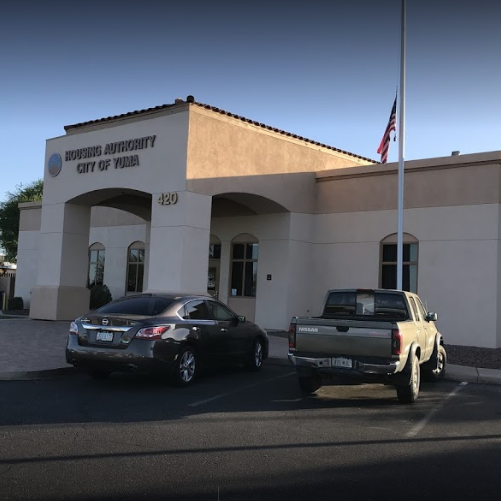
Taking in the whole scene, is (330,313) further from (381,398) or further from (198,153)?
A: (198,153)

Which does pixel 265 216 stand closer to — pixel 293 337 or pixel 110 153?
pixel 110 153

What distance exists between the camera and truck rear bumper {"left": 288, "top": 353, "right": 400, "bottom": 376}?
8.76 meters

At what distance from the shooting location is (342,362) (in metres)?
9.06

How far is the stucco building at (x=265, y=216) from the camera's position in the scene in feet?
55.9

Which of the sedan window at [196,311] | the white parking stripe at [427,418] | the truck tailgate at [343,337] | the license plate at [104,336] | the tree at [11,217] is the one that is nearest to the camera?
the white parking stripe at [427,418]

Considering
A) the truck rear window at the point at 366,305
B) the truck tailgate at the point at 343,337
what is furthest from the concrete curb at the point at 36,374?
the truck rear window at the point at 366,305

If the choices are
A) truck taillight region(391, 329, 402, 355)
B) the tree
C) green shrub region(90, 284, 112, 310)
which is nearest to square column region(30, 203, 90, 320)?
green shrub region(90, 284, 112, 310)

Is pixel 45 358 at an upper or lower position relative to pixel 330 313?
lower

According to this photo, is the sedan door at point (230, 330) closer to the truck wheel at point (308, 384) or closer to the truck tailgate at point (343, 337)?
the truck wheel at point (308, 384)

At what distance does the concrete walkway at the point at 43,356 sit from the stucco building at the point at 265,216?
2806 millimetres

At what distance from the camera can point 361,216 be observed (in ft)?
64.5

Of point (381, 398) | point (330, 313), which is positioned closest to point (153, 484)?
point (381, 398)

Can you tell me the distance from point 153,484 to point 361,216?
609 inches

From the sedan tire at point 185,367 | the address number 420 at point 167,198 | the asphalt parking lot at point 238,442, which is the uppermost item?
the address number 420 at point 167,198
